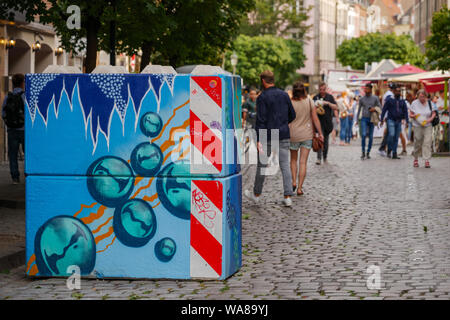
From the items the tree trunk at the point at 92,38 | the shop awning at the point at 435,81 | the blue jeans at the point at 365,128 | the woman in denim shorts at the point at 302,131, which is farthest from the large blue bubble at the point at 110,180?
the shop awning at the point at 435,81

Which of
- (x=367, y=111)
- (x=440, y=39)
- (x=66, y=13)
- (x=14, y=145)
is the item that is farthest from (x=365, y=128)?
(x=66, y=13)

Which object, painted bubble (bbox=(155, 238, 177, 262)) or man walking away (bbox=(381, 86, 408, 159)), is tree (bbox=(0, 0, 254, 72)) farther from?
painted bubble (bbox=(155, 238, 177, 262))

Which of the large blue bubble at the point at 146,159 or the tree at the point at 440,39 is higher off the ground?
the tree at the point at 440,39

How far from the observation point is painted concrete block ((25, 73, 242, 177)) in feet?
25.2

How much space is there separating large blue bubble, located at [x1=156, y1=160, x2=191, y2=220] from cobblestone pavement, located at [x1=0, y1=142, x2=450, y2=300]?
578 mm

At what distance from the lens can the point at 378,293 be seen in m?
7.17

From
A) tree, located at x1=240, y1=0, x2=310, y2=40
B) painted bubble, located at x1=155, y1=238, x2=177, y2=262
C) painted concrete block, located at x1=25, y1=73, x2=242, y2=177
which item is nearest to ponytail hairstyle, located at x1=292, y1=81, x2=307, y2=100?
painted concrete block, located at x1=25, y1=73, x2=242, y2=177

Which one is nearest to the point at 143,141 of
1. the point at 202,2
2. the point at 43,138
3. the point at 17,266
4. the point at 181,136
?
the point at 181,136

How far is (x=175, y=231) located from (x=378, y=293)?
1.65 metres

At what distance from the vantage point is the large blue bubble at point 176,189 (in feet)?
25.3

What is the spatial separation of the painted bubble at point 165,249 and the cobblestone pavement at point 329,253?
0.20m

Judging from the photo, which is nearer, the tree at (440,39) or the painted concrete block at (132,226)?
the painted concrete block at (132,226)

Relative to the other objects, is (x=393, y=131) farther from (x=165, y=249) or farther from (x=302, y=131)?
(x=165, y=249)

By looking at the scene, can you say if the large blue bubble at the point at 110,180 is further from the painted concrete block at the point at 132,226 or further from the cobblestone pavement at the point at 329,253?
the cobblestone pavement at the point at 329,253
